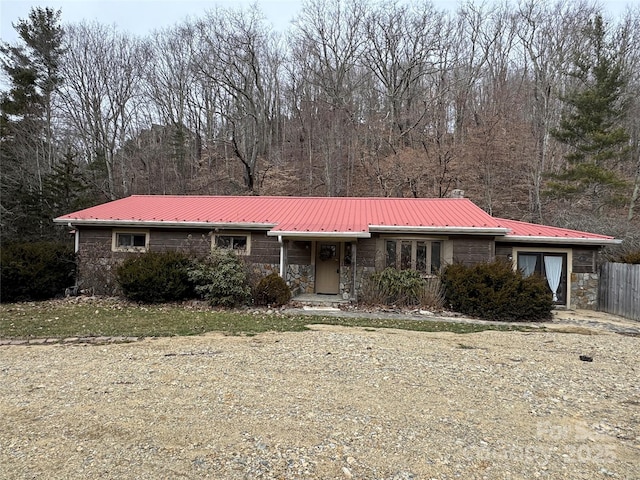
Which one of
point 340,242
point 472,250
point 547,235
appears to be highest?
point 547,235

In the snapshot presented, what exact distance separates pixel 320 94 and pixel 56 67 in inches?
600

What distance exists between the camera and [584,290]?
40.3 feet

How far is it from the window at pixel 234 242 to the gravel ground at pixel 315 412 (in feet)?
21.0

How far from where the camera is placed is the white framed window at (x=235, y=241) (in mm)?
12742

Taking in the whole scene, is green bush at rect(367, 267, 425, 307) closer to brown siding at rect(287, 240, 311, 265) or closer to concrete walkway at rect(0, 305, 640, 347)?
concrete walkway at rect(0, 305, 640, 347)

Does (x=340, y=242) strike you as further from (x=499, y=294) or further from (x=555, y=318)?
(x=555, y=318)

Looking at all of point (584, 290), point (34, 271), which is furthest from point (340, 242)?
point (34, 271)

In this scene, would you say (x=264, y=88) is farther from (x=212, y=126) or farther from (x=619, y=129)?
(x=619, y=129)

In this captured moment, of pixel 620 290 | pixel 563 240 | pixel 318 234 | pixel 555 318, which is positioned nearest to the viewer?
pixel 555 318

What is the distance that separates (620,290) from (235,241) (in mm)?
11694

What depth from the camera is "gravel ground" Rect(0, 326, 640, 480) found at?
297 cm

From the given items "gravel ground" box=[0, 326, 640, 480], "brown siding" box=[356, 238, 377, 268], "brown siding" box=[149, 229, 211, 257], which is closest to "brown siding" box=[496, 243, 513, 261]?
"brown siding" box=[356, 238, 377, 268]

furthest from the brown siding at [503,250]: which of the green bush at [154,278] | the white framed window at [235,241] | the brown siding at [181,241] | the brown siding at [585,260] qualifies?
the green bush at [154,278]

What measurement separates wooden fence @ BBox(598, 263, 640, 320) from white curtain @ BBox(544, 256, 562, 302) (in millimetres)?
1341
